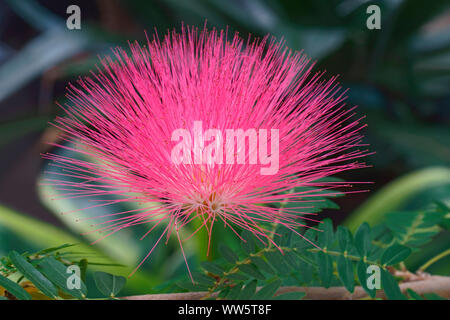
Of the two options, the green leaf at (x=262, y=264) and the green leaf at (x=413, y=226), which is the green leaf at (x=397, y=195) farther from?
the green leaf at (x=262, y=264)

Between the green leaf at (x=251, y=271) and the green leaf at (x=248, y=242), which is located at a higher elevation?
the green leaf at (x=248, y=242)

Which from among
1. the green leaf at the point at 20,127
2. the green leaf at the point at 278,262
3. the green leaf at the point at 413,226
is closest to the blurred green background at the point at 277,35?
the green leaf at the point at 20,127

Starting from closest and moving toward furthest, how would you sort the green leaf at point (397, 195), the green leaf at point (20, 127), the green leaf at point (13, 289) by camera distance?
the green leaf at point (13, 289) < the green leaf at point (397, 195) < the green leaf at point (20, 127)

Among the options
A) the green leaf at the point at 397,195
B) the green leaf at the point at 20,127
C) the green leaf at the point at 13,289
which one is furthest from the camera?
the green leaf at the point at 20,127

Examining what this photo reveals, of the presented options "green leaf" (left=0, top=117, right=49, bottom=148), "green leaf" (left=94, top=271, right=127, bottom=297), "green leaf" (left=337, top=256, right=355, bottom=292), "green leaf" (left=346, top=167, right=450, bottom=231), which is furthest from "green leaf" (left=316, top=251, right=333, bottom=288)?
"green leaf" (left=0, top=117, right=49, bottom=148)

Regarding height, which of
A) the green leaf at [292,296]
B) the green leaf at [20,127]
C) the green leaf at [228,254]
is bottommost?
the green leaf at [292,296]

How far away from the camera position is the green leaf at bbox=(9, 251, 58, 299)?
0.93 ft

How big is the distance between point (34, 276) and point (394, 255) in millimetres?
266

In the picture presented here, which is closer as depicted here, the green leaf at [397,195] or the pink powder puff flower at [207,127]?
the pink powder puff flower at [207,127]

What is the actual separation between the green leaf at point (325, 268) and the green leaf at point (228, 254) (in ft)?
0.21

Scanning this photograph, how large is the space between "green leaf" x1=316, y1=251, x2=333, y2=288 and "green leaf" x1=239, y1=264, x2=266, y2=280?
0.15 ft

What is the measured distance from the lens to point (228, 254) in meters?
Answer: 0.31

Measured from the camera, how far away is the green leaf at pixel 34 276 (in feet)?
0.93
